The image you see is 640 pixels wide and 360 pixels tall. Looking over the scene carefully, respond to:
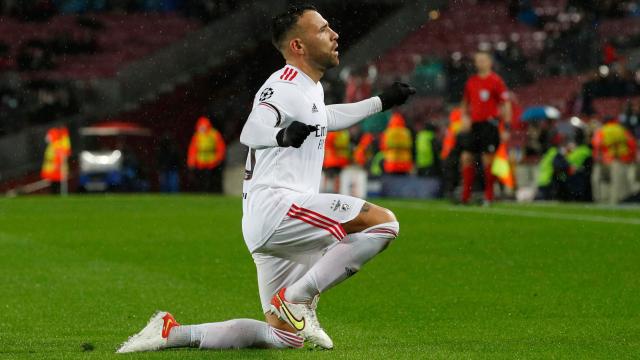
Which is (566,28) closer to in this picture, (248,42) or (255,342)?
(248,42)

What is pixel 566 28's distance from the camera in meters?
33.0

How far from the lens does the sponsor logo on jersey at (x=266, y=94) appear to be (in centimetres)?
581

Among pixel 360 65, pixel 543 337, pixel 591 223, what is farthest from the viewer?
pixel 360 65

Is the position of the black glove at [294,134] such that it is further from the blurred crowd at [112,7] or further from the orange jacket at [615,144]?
the blurred crowd at [112,7]

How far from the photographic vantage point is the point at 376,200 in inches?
981

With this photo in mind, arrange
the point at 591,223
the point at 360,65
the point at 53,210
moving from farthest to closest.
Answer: the point at 360,65
the point at 53,210
the point at 591,223

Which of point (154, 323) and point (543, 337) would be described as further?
point (543, 337)

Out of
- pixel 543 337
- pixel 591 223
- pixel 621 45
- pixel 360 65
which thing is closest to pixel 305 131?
pixel 543 337

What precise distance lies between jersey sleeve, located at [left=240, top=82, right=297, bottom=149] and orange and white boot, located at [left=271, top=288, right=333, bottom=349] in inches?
28.3

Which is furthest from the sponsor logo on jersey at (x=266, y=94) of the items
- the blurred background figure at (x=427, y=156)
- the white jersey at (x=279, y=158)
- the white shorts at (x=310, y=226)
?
the blurred background figure at (x=427, y=156)

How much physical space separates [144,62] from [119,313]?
105 feet

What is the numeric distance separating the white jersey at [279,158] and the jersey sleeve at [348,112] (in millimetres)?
298

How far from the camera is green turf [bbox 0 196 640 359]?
6.41 metres

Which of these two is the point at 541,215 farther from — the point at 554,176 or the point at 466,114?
the point at 554,176
